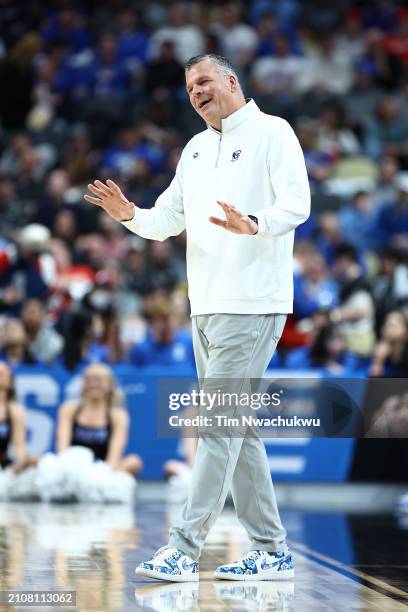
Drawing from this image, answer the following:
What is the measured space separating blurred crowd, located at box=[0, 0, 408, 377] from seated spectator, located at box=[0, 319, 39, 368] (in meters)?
0.02

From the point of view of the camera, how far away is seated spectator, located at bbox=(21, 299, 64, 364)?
1212 centimetres

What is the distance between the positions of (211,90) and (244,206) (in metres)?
0.56

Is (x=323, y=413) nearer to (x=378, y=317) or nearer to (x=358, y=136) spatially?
(x=378, y=317)

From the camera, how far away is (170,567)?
18.7ft

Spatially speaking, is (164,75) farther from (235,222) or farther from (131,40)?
(235,222)

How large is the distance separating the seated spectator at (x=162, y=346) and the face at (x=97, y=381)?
1.52m

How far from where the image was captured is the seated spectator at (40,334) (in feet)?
39.8

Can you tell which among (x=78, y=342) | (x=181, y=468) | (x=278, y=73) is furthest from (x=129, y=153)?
(x=181, y=468)

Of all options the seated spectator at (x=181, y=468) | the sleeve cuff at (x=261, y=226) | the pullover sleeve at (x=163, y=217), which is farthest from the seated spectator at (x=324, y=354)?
the sleeve cuff at (x=261, y=226)

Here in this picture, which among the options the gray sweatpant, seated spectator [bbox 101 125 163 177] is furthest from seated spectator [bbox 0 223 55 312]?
the gray sweatpant

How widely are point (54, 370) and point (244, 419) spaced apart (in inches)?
224

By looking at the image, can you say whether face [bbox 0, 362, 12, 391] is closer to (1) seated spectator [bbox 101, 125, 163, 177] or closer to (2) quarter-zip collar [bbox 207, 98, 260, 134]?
(2) quarter-zip collar [bbox 207, 98, 260, 134]

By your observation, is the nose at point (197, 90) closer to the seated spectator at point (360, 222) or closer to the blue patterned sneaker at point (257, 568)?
the blue patterned sneaker at point (257, 568)

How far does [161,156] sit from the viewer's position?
16.8 meters
